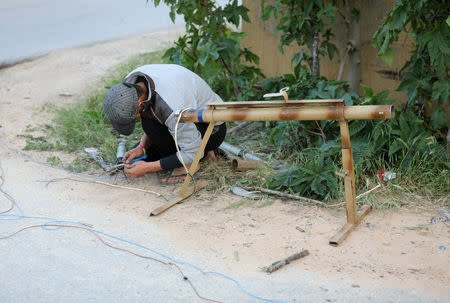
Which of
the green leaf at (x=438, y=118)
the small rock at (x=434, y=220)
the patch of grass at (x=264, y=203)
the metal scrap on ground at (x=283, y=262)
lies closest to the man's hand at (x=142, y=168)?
the patch of grass at (x=264, y=203)

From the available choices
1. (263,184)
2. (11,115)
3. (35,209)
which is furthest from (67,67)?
(263,184)

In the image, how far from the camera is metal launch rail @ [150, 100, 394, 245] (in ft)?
7.99

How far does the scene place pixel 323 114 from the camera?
251 cm

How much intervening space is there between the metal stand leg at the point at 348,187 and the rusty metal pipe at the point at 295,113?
2.7 inches

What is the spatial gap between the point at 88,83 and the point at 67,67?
84 centimetres

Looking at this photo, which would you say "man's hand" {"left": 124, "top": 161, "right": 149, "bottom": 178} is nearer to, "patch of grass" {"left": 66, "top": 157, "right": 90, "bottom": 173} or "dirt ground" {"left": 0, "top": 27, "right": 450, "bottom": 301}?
"dirt ground" {"left": 0, "top": 27, "right": 450, "bottom": 301}

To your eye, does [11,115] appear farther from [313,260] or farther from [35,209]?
[313,260]

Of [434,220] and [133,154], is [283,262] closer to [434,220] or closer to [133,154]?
[434,220]

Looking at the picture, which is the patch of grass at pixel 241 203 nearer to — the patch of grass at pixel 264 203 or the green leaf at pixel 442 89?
the patch of grass at pixel 264 203

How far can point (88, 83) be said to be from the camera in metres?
6.00

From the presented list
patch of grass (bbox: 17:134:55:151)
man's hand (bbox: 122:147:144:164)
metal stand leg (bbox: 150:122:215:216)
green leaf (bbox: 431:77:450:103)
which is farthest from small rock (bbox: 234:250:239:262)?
patch of grass (bbox: 17:134:55:151)

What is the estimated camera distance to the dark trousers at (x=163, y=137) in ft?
11.5

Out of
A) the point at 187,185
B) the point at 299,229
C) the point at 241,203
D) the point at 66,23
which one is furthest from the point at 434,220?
the point at 66,23

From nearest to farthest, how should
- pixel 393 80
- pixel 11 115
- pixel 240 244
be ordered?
pixel 240 244 → pixel 393 80 → pixel 11 115
